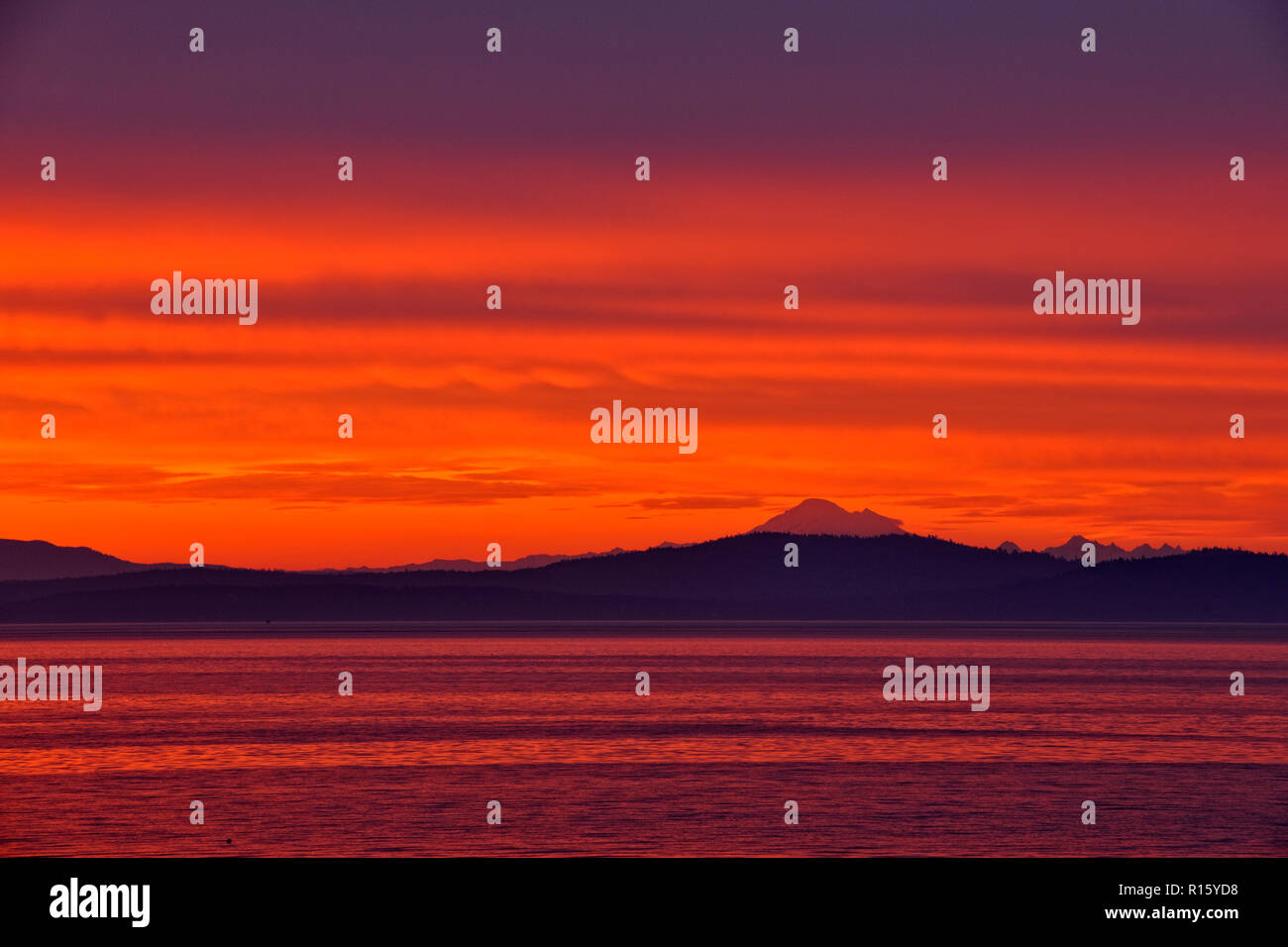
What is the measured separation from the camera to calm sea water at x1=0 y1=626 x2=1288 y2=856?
130 ft

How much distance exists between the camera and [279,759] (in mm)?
61188

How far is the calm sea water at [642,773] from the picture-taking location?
39625 mm

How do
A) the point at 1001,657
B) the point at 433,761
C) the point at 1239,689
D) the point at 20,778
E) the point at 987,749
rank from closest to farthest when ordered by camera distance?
the point at 20,778
the point at 433,761
the point at 987,749
the point at 1239,689
the point at 1001,657

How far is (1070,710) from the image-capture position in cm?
9519

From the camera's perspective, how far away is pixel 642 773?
2192 inches

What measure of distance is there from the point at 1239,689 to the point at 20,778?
343ft
